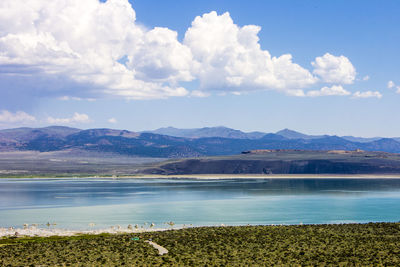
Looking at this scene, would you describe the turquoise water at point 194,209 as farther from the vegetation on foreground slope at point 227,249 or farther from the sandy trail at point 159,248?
the sandy trail at point 159,248

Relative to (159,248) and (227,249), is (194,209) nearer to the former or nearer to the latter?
(159,248)

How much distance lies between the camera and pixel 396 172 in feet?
633

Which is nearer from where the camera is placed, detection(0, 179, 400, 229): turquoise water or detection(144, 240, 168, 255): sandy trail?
detection(144, 240, 168, 255): sandy trail

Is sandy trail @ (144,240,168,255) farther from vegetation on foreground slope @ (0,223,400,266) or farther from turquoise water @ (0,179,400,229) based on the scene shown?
turquoise water @ (0,179,400,229)

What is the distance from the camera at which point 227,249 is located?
37.2 metres

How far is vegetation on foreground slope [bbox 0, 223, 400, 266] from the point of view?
107ft

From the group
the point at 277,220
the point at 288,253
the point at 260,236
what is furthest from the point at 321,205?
the point at 288,253

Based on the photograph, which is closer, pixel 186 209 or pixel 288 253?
pixel 288 253

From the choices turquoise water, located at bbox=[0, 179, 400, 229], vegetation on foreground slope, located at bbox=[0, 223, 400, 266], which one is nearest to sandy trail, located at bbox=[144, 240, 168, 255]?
vegetation on foreground slope, located at bbox=[0, 223, 400, 266]

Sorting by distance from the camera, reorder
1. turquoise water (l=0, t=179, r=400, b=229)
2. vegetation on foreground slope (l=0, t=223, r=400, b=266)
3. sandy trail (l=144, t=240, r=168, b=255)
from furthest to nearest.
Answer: turquoise water (l=0, t=179, r=400, b=229) → sandy trail (l=144, t=240, r=168, b=255) → vegetation on foreground slope (l=0, t=223, r=400, b=266)

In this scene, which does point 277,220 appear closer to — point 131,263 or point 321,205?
point 321,205

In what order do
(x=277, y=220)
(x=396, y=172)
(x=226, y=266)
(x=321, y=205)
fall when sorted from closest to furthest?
(x=226, y=266) → (x=277, y=220) → (x=321, y=205) → (x=396, y=172)

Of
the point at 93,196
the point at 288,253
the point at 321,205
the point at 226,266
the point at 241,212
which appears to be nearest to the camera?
the point at 226,266

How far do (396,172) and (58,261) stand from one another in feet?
591
